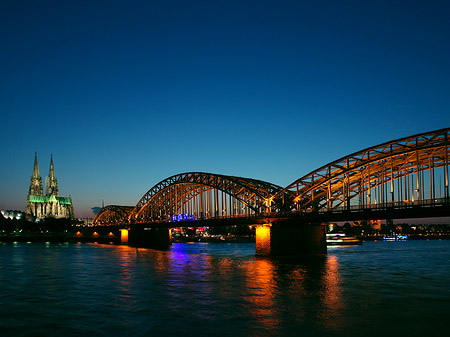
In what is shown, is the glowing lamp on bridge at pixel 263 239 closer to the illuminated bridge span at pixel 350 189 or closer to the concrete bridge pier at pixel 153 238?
the illuminated bridge span at pixel 350 189

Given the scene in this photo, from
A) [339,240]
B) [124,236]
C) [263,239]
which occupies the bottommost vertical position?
[339,240]

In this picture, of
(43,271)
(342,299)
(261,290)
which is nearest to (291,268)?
(261,290)

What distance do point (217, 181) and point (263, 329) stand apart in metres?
77.1

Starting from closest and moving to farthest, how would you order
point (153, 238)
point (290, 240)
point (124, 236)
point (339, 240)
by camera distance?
point (290, 240), point (153, 238), point (124, 236), point (339, 240)

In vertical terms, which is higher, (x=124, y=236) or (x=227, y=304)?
(x=227, y=304)

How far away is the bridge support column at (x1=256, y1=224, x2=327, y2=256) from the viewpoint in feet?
233

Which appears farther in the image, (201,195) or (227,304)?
(201,195)

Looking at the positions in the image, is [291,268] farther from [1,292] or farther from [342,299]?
[1,292]

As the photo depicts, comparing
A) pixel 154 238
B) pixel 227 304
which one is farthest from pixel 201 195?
pixel 227 304

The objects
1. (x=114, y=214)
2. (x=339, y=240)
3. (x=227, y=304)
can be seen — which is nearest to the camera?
(x=227, y=304)

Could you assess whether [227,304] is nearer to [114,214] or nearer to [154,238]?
[154,238]

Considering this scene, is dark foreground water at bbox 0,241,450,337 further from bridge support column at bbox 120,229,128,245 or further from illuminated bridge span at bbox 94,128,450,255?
bridge support column at bbox 120,229,128,245

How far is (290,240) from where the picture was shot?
7150cm

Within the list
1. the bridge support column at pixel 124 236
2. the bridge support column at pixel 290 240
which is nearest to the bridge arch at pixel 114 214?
the bridge support column at pixel 124 236
